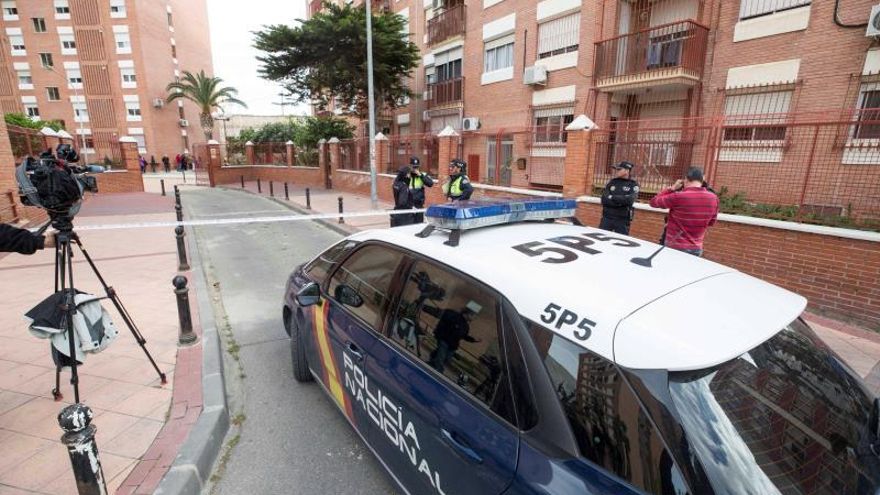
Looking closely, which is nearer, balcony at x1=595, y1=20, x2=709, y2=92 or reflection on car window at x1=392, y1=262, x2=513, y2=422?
reflection on car window at x1=392, y1=262, x2=513, y2=422

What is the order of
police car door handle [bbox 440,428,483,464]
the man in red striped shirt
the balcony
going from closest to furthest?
1. police car door handle [bbox 440,428,483,464]
2. the man in red striped shirt
3. the balcony

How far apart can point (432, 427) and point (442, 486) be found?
0.25 m

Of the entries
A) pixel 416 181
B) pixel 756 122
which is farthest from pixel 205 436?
pixel 756 122

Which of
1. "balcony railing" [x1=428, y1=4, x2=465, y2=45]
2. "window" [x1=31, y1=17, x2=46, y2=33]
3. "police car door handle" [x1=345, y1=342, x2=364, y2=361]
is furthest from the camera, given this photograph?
"window" [x1=31, y1=17, x2=46, y2=33]

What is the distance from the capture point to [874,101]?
8.72m

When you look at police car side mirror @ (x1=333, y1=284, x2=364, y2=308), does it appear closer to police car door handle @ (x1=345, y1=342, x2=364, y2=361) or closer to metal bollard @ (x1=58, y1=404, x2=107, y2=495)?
police car door handle @ (x1=345, y1=342, x2=364, y2=361)

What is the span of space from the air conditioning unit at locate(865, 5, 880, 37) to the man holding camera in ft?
42.7

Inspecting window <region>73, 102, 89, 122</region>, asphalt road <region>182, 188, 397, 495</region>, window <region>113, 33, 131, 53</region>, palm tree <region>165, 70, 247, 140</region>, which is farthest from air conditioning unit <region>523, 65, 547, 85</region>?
window <region>73, 102, 89, 122</region>

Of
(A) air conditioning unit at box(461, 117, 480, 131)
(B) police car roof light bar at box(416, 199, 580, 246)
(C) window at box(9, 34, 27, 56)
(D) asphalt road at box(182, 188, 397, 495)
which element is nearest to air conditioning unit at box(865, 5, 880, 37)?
(B) police car roof light bar at box(416, 199, 580, 246)

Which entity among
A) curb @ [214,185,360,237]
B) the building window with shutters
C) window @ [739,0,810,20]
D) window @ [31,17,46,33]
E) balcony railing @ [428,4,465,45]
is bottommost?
curb @ [214,185,360,237]

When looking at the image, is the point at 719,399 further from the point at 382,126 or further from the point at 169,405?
the point at 382,126

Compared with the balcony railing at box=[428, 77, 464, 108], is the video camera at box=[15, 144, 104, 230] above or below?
below

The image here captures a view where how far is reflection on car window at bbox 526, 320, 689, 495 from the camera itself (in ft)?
4.16

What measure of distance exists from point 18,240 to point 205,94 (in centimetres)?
4460
